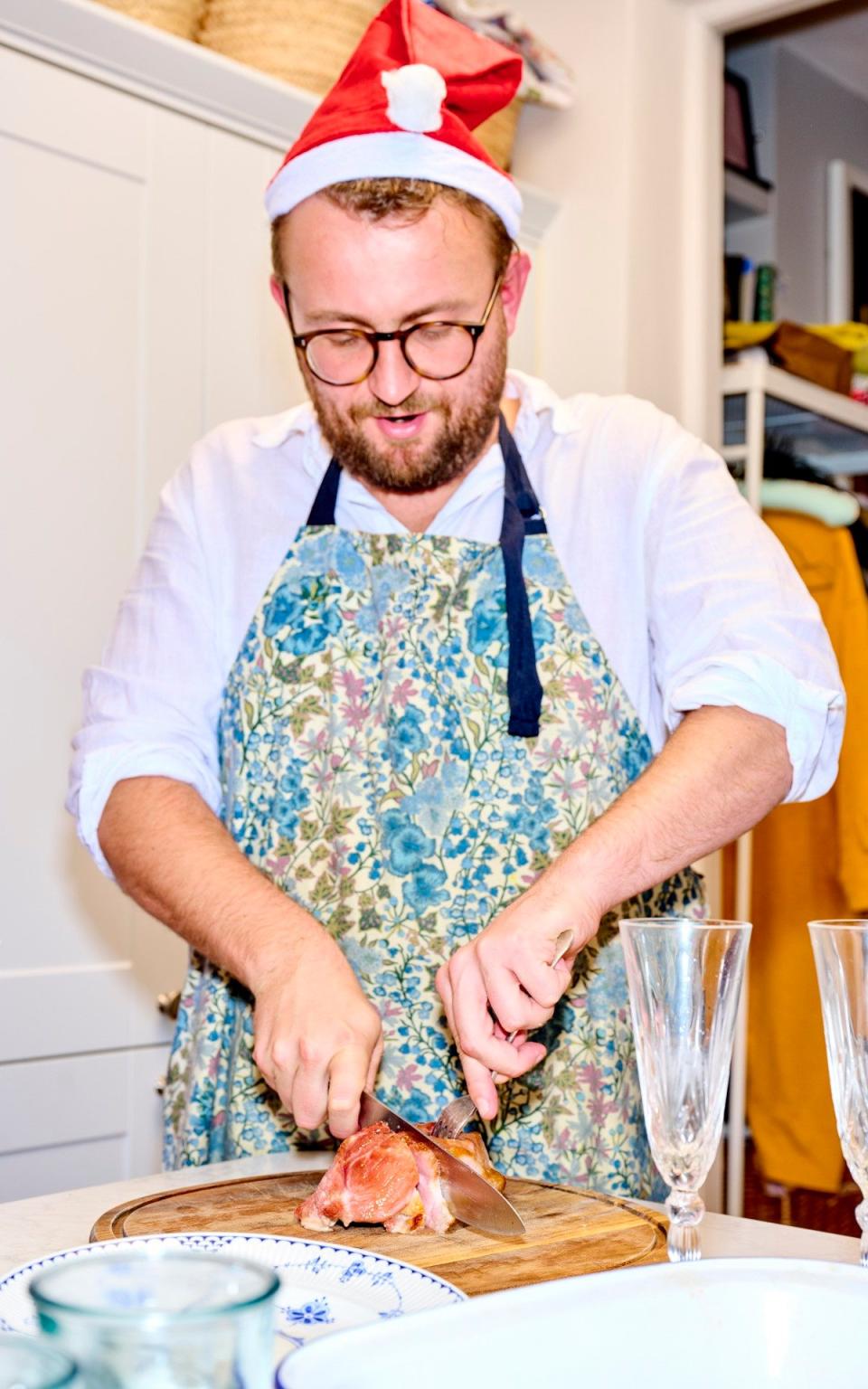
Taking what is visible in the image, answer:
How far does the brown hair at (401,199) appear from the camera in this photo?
1.32 meters

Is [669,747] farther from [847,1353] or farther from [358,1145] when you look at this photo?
[847,1353]

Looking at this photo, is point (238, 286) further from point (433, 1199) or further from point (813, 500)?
point (433, 1199)

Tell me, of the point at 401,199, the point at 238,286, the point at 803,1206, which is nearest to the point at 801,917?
the point at 803,1206

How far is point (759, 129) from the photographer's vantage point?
337 cm

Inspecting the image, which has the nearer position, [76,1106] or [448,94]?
[448,94]

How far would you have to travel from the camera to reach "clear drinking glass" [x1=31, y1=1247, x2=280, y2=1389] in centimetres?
38

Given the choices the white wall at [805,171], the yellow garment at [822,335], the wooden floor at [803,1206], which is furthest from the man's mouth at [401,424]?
the white wall at [805,171]

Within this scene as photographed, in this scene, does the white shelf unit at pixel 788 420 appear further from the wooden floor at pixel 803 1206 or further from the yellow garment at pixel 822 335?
the wooden floor at pixel 803 1206

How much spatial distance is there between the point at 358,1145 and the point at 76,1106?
1013 millimetres

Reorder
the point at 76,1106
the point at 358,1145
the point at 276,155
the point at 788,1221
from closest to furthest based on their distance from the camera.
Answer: the point at 358,1145
the point at 76,1106
the point at 276,155
the point at 788,1221

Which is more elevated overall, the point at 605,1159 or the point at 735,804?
the point at 735,804

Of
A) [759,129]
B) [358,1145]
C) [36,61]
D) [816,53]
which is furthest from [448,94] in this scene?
[816,53]

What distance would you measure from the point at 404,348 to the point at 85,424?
78 cm

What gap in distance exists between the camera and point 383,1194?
0.95 m
